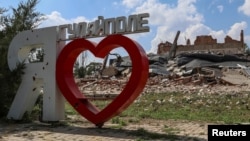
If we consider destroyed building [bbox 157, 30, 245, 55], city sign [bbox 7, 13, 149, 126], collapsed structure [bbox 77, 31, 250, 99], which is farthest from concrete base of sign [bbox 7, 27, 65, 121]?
destroyed building [bbox 157, 30, 245, 55]

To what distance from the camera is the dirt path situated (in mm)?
9141

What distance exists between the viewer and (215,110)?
14.4 meters

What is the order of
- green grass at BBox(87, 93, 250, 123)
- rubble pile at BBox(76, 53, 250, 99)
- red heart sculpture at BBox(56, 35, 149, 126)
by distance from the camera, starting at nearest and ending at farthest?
1. red heart sculpture at BBox(56, 35, 149, 126)
2. green grass at BBox(87, 93, 250, 123)
3. rubble pile at BBox(76, 53, 250, 99)

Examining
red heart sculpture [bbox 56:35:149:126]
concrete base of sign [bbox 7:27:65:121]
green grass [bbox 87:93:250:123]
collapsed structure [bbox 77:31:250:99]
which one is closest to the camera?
red heart sculpture [bbox 56:35:149:126]

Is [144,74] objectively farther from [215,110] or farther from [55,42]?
[215,110]

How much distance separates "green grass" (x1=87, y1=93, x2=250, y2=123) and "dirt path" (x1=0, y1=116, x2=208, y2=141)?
1.21 meters

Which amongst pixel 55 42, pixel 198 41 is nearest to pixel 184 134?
pixel 55 42

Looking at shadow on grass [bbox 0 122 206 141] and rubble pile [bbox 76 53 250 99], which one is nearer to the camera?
shadow on grass [bbox 0 122 206 141]

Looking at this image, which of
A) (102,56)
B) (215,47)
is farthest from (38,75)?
(215,47)

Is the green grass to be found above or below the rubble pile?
below

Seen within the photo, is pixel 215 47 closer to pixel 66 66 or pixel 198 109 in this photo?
pixel 198 109

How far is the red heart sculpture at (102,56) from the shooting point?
989cm

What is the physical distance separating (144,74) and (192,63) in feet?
69.9

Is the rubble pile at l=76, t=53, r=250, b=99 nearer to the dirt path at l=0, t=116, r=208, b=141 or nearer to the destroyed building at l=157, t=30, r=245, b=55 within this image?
the dirt path at l=0, t=116, r=208, b=141
